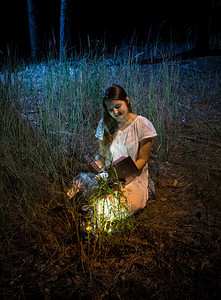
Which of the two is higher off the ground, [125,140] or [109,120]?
[109,120]

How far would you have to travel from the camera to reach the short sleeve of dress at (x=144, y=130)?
91.7 inches

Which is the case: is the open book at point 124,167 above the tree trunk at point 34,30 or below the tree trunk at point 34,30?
below

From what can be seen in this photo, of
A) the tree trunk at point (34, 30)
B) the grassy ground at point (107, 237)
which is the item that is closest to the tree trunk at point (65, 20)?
the tree trunk at point (34, 30)

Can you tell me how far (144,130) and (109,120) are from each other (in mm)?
342

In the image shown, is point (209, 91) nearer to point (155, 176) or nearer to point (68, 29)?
point (155, 176)

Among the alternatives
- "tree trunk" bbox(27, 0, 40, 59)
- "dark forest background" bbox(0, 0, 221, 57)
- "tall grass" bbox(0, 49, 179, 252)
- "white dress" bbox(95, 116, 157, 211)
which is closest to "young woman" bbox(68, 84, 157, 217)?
"white dress" bbox(95, 116, 157, 211)

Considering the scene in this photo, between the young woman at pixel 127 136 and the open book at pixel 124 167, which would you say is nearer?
the open book at pixel 124 167

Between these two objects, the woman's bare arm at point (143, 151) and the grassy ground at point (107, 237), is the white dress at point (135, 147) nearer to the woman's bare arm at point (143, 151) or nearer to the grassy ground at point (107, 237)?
the woman's bare arm at point (143, 151)

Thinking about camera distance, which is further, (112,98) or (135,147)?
(135,147)

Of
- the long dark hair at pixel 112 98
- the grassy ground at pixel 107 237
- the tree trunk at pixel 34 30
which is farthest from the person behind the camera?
the tree trunk at pixel 34 30

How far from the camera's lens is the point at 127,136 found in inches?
96.5

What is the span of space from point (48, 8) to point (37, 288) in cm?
1972

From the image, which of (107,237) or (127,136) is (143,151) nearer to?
(127,136)

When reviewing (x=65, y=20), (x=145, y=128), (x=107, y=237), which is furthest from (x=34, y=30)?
(x=107, y=237)
